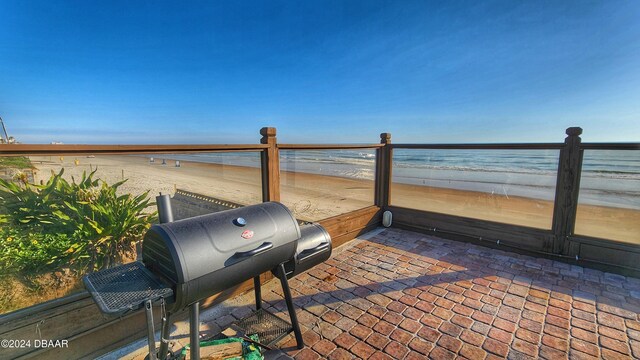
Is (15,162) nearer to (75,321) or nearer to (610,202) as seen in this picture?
(75,321)

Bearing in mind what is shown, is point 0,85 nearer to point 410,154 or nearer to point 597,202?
point 410,154

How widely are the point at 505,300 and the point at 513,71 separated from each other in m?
15.3

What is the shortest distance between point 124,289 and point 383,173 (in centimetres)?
384

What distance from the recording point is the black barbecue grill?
1081 mm

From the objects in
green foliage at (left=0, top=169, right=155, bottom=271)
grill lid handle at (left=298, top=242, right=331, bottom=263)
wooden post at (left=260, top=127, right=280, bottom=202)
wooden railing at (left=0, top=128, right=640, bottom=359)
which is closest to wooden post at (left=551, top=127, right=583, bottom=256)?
wooden railing at (left=0, top=128, right=640, bottom=359)

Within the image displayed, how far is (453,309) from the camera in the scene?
2.23m

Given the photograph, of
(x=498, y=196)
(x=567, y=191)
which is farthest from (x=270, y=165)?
(x=498, y=196)

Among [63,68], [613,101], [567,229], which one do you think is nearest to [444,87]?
[613,101]

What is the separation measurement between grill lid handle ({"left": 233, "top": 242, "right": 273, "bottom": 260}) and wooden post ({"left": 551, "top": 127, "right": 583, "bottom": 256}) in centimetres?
369

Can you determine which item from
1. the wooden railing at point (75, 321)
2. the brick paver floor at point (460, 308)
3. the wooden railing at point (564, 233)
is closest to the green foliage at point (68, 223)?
the wooden railing at point (75, 321)

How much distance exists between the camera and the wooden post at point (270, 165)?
2623 millimetres

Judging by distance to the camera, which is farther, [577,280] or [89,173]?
[577,280]

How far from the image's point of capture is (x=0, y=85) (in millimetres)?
4617

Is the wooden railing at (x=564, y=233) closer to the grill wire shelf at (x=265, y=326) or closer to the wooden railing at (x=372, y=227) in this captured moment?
the wooden railing at (x=372, y=227)
